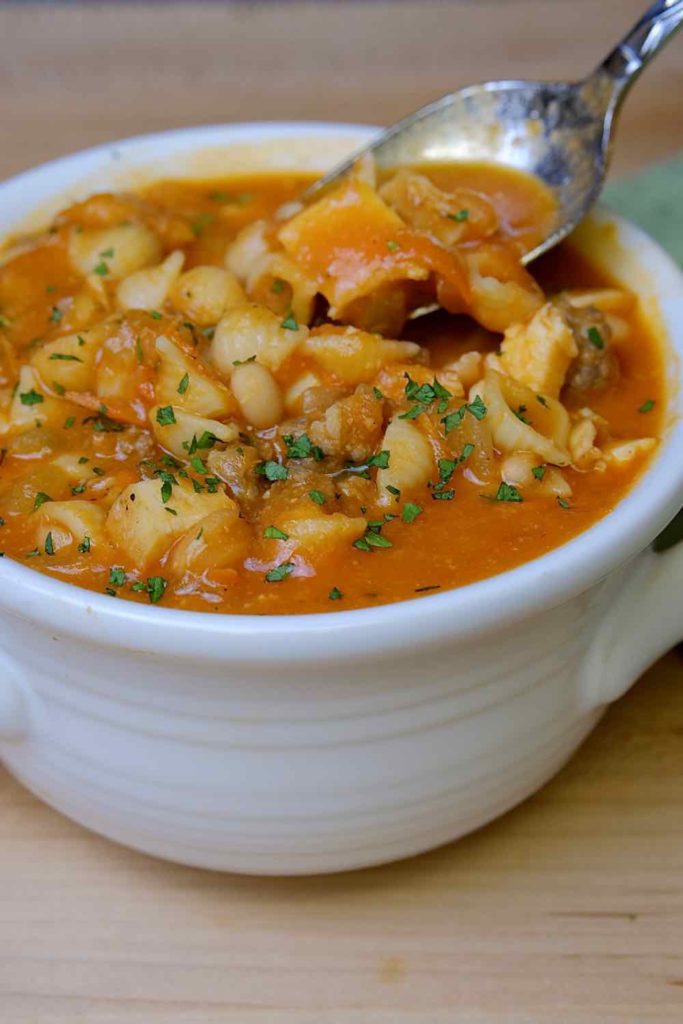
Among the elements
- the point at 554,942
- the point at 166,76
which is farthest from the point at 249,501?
the point at 166,76

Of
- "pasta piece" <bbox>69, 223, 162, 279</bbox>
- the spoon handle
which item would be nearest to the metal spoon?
the spoon handle

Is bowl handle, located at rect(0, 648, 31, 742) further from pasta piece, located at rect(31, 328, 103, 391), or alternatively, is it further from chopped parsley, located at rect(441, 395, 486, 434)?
chopped parsley, located at rect(441, 395, 486, 434)

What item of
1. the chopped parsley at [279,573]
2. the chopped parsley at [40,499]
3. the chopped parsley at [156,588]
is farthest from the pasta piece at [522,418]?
the chopped parsley at [40,499]

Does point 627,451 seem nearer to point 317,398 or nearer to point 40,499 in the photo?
point 317,398

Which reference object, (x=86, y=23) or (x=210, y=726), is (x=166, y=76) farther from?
(x=210, y=726)

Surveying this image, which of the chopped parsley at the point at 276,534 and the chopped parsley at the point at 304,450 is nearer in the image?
the chopped parsley at the point at 276,534

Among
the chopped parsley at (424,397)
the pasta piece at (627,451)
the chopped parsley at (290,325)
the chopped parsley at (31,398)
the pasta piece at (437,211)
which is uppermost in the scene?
the pasta piece at (437,211)

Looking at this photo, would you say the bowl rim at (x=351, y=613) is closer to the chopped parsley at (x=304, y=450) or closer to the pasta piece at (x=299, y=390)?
the chopped parsley at (x=304, y=450)

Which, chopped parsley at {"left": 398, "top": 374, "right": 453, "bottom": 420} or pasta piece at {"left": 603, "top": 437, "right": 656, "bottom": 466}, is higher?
chopped parsley at {"left": 398, "top": 374, "right": 453, "bottom": 420}
